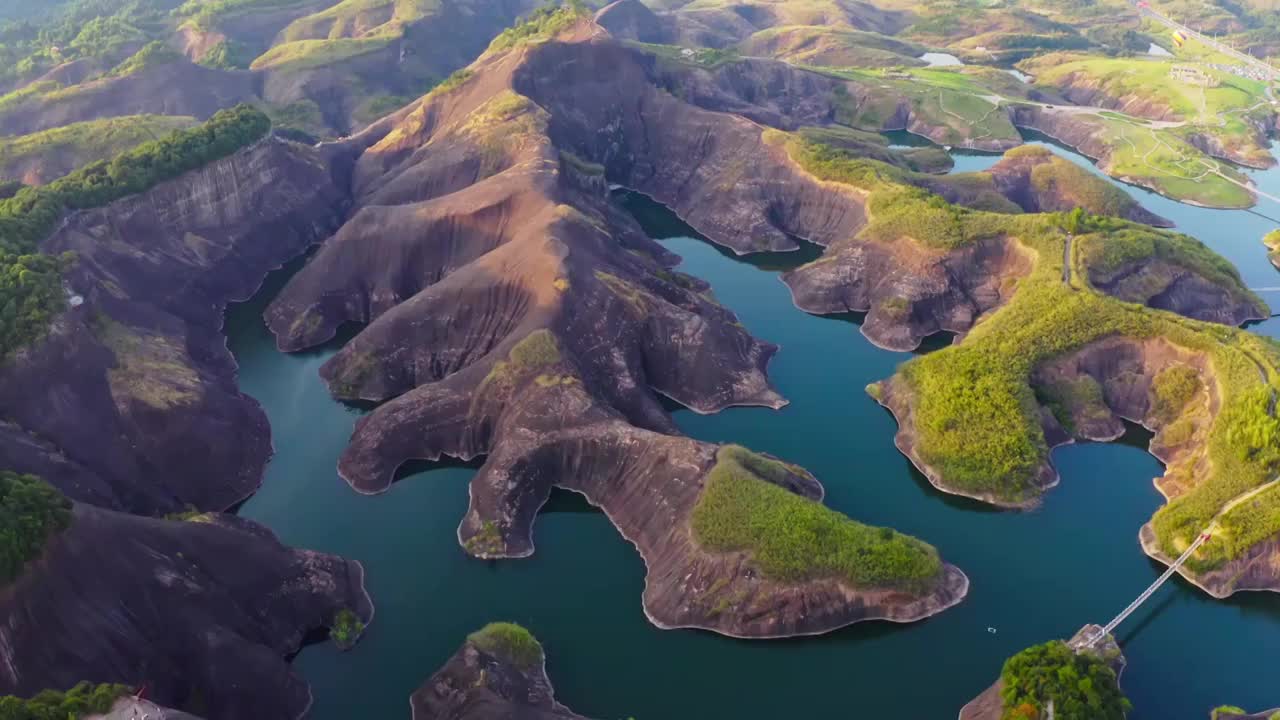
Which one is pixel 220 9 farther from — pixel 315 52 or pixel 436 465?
pixel 436 465

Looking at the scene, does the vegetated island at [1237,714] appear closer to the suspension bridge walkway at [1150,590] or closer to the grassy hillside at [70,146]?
the suspension bridge walkway at [1150,590]

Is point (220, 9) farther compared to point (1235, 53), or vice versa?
point (1235, 53)

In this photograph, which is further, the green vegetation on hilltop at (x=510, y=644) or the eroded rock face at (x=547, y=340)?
the eroded rock face at (x=547, y=340)

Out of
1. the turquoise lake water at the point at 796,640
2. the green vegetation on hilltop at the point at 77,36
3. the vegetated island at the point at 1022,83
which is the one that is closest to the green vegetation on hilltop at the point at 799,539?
the turquoise lake water at the point at 796,640

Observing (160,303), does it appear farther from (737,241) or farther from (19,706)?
(737,241)

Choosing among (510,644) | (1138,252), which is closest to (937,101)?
(1138,252)

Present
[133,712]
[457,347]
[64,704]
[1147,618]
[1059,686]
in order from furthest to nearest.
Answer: [457,347] < [1147,618] < [1059,686] < [133,712] < [64,704]

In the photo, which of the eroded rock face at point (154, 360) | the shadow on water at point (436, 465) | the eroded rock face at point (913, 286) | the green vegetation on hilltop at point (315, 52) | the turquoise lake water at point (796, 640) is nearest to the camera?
the turquoise lake water at point (796, 640)
